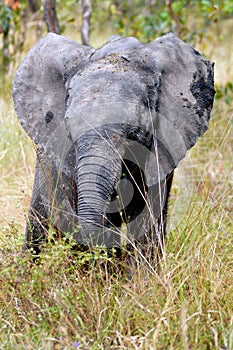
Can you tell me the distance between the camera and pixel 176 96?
436cm

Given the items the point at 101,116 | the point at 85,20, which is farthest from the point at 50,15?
the point at 101,116

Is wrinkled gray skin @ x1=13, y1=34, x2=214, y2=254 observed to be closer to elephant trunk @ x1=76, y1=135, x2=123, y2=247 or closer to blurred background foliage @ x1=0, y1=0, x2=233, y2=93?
elephant trunk @ x1=76, y1=135, x2=123, y2=247

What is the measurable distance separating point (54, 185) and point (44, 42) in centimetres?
102

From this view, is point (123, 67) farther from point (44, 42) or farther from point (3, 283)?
point (3, 283)

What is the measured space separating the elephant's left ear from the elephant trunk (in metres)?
0.52

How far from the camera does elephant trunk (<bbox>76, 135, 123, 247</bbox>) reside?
3.57 m

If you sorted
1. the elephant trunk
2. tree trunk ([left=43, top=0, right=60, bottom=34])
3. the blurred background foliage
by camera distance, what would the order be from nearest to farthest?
the elephant trunk → tree trunk ([left=43, top=0, right=60, bottom=34]) → the blurred background foliage

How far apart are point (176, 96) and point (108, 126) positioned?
0.67m

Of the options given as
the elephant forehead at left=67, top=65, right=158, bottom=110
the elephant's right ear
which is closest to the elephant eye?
the elephant forehead at left=67, top=65, right=158, bottom=110

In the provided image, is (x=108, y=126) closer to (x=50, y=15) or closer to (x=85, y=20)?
(x=50, y=15)

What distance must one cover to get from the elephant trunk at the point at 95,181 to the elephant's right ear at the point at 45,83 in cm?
56

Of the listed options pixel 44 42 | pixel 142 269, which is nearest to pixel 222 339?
pixel 142 269

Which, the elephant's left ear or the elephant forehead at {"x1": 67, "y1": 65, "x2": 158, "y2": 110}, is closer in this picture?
the elephant forehead at {"x1": 67, "y1": 65, "x2": 158, "y2": 110}

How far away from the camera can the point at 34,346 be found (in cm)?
334
